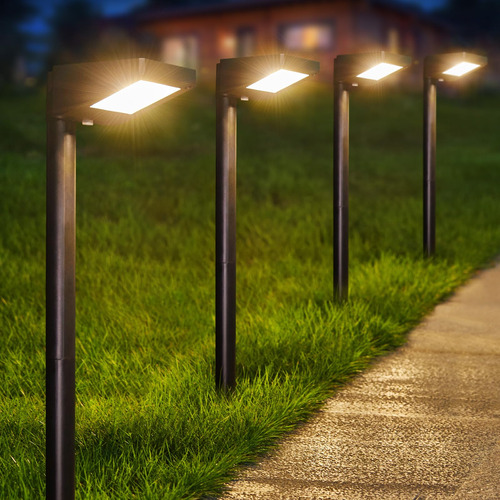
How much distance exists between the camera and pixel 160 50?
3788 centimetres

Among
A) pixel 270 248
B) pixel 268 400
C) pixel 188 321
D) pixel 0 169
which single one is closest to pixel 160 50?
pixel 0 169

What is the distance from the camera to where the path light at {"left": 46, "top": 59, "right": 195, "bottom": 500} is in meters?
3.19

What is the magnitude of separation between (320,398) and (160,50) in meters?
34.3

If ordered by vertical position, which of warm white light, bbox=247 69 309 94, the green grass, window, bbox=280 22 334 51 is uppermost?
window, bbox=280 22 334 51

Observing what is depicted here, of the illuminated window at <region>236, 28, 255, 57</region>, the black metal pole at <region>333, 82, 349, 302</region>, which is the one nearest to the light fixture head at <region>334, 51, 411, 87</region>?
the black metal pole at <region>333, 82, 349, 302</region>

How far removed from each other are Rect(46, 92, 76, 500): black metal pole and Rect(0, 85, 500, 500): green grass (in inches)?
11.8

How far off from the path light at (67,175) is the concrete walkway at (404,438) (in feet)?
2.71

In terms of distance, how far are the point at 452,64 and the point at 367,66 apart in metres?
2.57

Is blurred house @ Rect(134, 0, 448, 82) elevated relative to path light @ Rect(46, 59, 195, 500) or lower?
elevated

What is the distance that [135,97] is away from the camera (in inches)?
134

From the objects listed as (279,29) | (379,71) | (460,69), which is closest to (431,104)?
(460,69)

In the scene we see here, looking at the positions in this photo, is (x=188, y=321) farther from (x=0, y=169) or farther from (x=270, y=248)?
Result: (x=0, y=169)

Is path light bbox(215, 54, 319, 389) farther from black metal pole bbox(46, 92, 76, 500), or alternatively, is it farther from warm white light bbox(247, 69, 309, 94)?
black metal pole bbox(46, 92, 76, 500)

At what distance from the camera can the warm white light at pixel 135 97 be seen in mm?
3305
